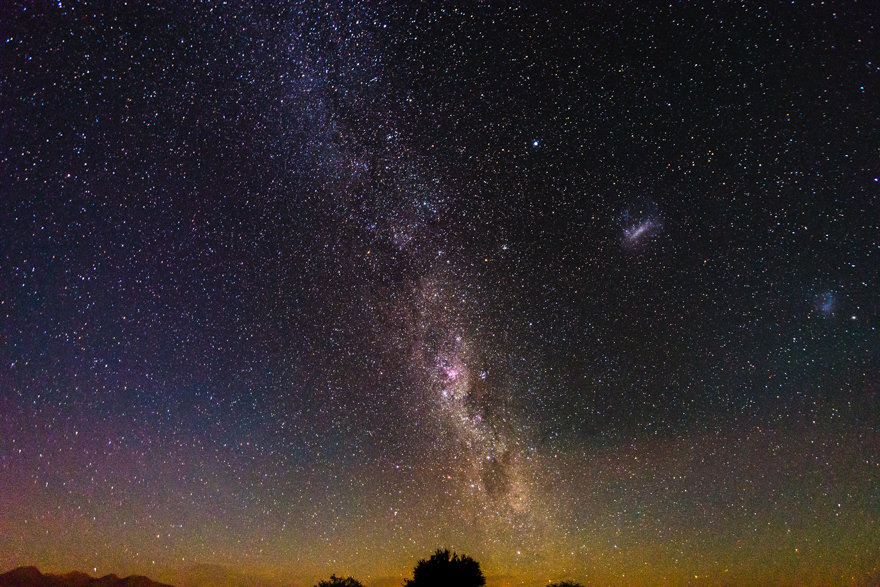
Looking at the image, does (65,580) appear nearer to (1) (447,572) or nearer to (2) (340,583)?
(2) (340,583)

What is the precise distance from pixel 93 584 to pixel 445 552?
4317 inches

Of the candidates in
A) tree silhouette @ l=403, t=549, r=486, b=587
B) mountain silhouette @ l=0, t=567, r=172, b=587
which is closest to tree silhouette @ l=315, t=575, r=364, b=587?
tree silhouette @ l=403, t=549, r=486, b=587

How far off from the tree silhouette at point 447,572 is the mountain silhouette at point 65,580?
353 ft

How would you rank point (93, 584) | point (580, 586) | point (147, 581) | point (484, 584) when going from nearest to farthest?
point (484, 584) < point (580, 586) < point (93, 584) < point (147, 581)

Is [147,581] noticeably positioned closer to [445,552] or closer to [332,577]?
[332,577]

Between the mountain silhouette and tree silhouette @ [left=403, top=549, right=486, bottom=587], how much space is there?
107 meters

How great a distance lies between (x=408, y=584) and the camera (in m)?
18.5

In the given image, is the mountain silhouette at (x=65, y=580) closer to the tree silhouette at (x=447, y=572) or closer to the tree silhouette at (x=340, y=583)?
the tree silhouette at (x=340, y=583)

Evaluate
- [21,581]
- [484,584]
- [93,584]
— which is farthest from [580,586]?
[21,581]

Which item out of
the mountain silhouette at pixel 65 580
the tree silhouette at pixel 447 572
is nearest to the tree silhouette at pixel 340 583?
the tree silhouette at pixel 447 572

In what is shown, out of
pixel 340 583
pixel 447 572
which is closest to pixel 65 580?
pixel 340 583

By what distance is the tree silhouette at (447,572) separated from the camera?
17922 mm

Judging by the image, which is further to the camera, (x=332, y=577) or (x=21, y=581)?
(x=21, y=581)

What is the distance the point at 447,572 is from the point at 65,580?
116402 millimetres
